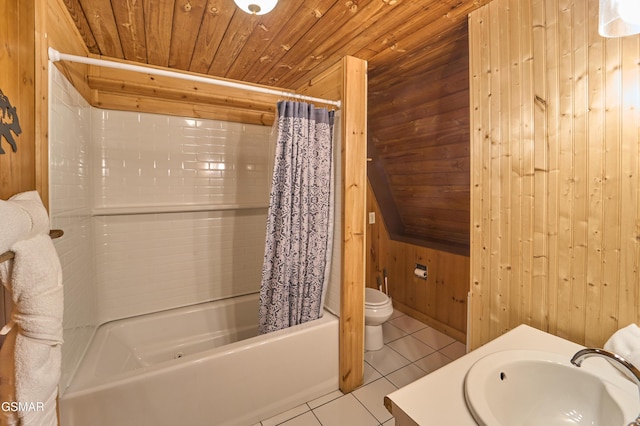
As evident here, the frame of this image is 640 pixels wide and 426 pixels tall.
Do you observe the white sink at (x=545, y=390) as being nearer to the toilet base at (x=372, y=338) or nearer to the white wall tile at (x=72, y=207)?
the toilet base at (x=372, y=338)

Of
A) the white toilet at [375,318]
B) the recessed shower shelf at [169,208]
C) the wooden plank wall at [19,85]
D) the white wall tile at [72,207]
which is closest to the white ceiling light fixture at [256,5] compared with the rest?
the wooden plank wall at [19,85]

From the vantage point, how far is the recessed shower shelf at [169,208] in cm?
205

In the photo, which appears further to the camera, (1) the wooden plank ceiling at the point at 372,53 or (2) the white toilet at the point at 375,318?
(2) the white toilet at the point at 375,318

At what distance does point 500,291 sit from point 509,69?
1.14 m

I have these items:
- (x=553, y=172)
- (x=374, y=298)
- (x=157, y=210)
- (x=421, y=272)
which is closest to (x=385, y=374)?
(x=374, y=298)

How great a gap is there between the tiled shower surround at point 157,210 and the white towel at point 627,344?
204cm

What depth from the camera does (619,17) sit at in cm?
88

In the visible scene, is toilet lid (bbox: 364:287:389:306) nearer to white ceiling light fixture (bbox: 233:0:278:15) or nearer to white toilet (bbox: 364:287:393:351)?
white toilet (bbox: 364:287:393:351)

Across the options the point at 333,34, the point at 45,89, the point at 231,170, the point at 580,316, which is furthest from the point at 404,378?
the point at 45,89

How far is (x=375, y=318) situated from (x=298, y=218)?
1182 mm

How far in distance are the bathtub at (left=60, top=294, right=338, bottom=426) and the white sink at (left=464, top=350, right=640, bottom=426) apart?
3.54ft

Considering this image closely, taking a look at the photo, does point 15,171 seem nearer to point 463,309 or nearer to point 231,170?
point 231,170

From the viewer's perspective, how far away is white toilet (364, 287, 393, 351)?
235 cm

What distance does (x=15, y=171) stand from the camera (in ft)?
3.21
